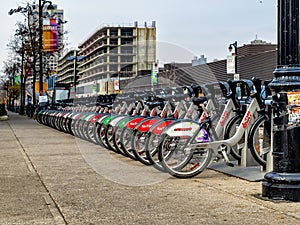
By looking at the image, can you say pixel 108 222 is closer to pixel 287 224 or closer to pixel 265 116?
pixel 287 224

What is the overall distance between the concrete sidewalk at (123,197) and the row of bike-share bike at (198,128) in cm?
30

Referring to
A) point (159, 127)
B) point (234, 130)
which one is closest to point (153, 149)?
point (159, 127)

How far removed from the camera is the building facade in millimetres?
13670

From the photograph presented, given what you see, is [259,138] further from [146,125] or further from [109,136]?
[109,136]

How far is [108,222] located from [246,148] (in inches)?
147

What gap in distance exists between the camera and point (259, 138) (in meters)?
8.19

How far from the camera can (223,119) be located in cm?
852

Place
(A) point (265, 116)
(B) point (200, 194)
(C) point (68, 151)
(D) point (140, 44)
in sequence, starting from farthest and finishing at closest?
(D) point (140, 44), (C) point (68, 151), (A) point (265, 116), (B) point (200, 194)

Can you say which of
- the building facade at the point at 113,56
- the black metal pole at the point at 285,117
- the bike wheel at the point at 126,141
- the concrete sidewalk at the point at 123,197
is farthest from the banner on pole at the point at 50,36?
the black metal pole at the point at 285,117

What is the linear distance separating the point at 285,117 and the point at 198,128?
1.71 m

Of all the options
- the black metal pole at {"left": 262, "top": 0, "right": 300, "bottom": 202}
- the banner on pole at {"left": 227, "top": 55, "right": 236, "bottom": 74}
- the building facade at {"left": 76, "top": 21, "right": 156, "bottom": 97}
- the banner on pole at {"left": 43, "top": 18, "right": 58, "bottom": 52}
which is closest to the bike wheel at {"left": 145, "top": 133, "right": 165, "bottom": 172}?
the black metal pole at {"left": 262, "top": 0, "right": 300, "bottom": 202}

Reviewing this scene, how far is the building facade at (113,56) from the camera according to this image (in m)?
13.7

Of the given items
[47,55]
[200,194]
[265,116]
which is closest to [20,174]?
[200,194]

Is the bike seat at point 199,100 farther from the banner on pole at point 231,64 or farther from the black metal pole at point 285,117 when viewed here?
the banner on pole at point 231,64
